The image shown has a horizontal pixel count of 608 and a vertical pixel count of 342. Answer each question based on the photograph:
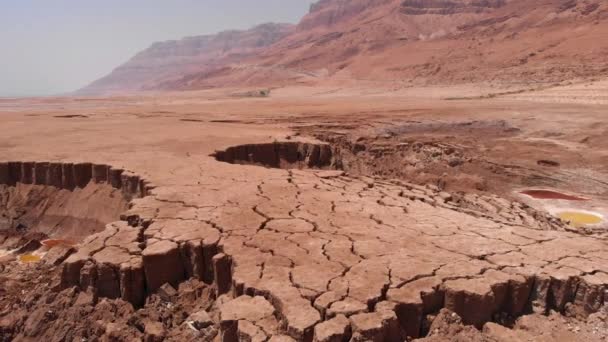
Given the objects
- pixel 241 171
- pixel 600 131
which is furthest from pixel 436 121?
pixel 241 171

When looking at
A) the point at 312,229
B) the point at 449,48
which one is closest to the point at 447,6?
the point at 449,48

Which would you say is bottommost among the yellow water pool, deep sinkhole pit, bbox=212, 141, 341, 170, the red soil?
the yellow water pool

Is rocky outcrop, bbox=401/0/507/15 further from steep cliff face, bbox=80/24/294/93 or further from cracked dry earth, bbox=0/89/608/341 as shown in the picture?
cracked dry earth, bbox=0/89/608/341

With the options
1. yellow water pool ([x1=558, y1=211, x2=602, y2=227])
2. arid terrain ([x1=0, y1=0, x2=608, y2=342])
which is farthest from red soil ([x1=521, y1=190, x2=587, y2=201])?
yellow water pool ([x1=558, y1=211, x2=602, y2=227])

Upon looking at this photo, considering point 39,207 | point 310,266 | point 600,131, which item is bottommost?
point 39,207

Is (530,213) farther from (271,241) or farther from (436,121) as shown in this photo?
(436,121)

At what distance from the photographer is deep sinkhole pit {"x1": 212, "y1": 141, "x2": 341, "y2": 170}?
1003 cm

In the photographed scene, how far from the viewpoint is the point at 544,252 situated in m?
4.31

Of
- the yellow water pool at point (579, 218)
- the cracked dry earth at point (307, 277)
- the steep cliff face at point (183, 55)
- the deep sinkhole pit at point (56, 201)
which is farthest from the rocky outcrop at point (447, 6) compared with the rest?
the cracked dry earth at point (307, 277)

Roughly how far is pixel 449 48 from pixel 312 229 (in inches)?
1874

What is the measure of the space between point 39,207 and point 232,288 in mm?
5872

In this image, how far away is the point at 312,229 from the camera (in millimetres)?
4875

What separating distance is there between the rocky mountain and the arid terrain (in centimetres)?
1932

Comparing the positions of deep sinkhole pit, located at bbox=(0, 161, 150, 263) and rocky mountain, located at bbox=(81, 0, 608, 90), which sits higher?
rocky mountain, located at bbox=(81, 0, 608, 90)
